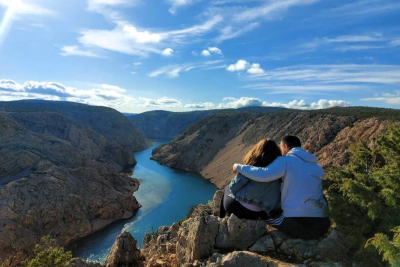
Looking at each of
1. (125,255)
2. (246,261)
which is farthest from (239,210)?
(125,255)

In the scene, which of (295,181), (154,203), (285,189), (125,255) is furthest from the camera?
(154,203)

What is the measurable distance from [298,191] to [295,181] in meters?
0.28

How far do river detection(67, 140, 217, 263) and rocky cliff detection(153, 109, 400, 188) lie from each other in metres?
7.28

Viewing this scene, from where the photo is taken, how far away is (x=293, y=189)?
778 centimetres

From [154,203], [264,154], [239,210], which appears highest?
[264,154]

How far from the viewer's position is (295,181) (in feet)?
25.4

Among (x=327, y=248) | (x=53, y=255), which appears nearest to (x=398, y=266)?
(x=327, y=248)

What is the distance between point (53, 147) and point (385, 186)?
2816 inches

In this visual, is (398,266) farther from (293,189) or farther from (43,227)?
(43,227)

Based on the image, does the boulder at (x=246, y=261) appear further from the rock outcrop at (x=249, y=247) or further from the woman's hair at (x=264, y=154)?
the woman's hair at (x=264, y=154)

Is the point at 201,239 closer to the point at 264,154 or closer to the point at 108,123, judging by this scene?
the point at 264,154

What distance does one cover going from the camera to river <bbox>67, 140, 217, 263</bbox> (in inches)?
1618

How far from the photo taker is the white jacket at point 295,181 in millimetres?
7676

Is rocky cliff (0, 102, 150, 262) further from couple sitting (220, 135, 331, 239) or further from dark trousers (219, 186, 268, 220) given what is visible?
couple sitting (220, 135, 331, 239)
